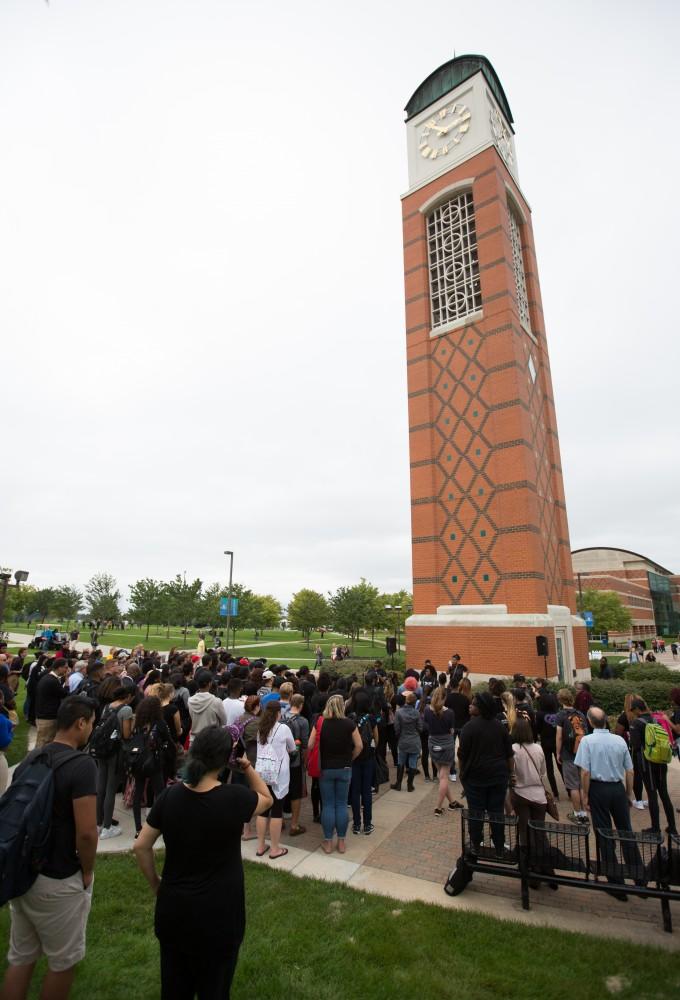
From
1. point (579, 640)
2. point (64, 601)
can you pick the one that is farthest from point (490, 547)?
point (64, 601)

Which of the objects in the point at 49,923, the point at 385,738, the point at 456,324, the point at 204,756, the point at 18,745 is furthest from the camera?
the point at 456,324

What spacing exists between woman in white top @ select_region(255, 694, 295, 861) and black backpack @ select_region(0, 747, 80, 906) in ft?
11.1

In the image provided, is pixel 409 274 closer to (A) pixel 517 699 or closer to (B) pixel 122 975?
(A) pixel 517 699

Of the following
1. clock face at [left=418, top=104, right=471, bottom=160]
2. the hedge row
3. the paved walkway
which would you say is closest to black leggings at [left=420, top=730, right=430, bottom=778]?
the paved walkway

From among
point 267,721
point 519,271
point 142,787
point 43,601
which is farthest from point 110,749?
point 43,601

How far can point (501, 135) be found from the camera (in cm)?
2973

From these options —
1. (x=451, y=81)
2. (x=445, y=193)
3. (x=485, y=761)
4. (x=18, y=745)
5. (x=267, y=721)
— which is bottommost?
(x=18, y=745)

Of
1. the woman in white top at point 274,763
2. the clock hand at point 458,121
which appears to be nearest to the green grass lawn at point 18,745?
the woman in white top at point 274,763

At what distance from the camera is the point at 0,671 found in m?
8.02

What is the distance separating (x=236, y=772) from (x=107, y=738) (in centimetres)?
189

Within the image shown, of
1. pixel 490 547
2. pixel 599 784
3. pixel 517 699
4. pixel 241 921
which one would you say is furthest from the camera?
pixel 490 547

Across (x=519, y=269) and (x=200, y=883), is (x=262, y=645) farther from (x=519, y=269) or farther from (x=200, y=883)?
(x=200, y=883)

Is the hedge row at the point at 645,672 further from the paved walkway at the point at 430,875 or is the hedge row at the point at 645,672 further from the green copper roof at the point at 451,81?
the green copper roof at the point at 451,81

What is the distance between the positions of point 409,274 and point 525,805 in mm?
27869
